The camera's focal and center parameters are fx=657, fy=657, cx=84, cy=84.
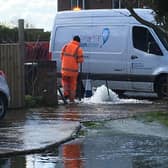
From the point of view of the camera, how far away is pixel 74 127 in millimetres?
12211

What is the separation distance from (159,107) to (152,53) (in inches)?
104

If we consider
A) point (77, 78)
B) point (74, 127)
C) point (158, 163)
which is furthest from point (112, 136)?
point (77, 78)

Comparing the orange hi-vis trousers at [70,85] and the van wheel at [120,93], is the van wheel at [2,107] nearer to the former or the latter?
the orange hi-vis trousers at [70,85]

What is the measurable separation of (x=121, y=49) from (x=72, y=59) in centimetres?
194

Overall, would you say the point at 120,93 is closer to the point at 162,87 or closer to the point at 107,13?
the point at 162,87

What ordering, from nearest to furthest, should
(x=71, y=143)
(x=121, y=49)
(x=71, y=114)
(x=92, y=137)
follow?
(x=71, y=143)
(x=92, y=137)
(x=71, y=114)
(x=121, y=49)

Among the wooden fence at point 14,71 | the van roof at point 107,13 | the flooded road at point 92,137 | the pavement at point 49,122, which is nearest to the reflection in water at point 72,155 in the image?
the flooded road at point 92,137

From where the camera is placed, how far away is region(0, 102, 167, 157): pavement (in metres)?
10.3

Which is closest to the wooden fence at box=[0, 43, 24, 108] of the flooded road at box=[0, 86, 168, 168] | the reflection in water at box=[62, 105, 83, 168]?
the flooded road at box=[0, 86, 168, 168]

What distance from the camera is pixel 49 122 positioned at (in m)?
13.1

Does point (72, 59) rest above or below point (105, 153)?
above

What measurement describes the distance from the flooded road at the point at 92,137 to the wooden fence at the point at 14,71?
48 cm

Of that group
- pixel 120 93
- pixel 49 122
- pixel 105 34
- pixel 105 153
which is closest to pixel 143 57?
pixel 105 34

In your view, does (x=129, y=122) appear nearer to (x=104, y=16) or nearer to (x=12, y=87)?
(x=12, y=87)
